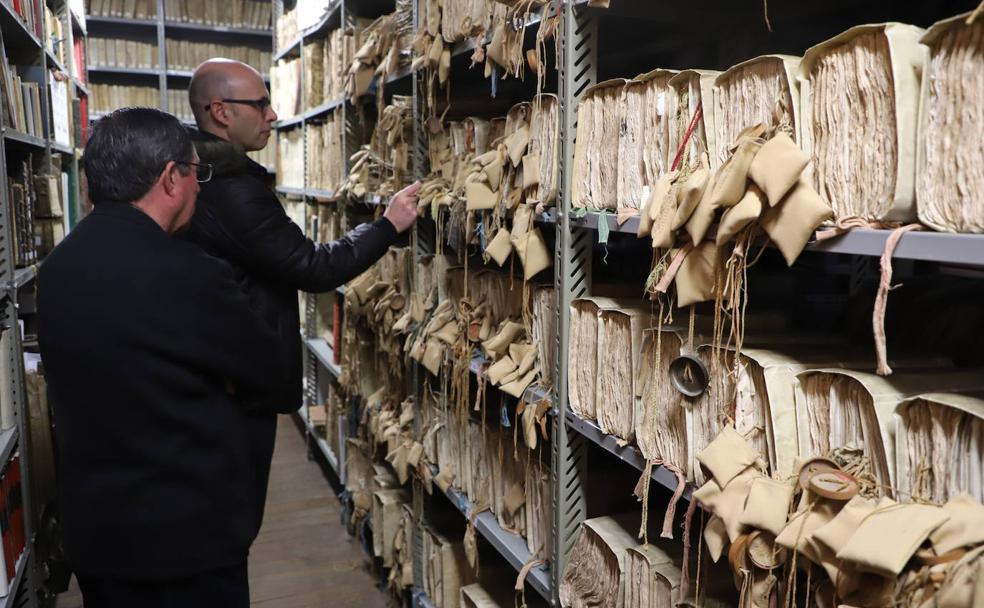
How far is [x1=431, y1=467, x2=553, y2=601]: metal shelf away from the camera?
1.58m

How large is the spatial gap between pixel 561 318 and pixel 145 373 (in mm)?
769

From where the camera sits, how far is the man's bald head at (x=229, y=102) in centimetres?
203

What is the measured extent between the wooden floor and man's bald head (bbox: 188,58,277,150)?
5.53 feet

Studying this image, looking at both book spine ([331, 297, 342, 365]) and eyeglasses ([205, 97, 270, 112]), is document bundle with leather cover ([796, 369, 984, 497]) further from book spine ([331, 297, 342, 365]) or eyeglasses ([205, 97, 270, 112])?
book spine ([331, 297, 342, 365])

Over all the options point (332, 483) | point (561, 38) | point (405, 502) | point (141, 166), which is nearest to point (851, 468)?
point (561, 38)

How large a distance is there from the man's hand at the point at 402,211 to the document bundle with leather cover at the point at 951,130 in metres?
1.49

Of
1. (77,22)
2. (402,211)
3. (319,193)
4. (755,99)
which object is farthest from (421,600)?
(77,22)

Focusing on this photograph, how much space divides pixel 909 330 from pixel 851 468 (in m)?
0.41

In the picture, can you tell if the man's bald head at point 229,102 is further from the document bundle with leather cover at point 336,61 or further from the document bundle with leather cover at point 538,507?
the document bundle with leather cover at point 538,507

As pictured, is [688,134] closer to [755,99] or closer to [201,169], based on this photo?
[755,99]

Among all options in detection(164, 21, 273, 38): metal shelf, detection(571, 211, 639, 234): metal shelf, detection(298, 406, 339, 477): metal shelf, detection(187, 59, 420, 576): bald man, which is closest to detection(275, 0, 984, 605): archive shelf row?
detection(571, 211, 639, 234): metal shelf

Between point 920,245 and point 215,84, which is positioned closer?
point 920,245

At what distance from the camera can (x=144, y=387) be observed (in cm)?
135

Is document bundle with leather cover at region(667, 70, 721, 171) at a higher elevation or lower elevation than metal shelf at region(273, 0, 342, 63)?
lower
